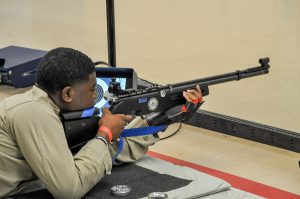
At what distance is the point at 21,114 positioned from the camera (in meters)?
2.58

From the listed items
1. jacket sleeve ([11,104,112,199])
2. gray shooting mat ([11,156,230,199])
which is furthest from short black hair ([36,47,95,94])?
gray shooting mat ([11,156,230,199])

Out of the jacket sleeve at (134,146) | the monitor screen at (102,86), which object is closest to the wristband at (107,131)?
the jacket sleeve at (134,146)

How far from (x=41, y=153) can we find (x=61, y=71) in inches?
14.4

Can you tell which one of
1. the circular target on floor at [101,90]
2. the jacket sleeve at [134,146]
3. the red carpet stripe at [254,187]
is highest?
the circular target on floor at [101,90]

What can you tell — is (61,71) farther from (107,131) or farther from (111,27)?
(111,27)

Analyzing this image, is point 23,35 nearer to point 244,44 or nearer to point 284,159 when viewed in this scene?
point 244,44

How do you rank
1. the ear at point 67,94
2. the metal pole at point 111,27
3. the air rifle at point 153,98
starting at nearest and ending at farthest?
the ear at point 67,94, the air rifle at point 153,98, the metal pole at point 111,27

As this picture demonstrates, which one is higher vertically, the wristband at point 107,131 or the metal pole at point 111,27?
the metal pole at point 111,27

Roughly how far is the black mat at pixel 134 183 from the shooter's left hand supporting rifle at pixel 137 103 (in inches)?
10.1

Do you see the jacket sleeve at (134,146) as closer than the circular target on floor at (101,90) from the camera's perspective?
Yes

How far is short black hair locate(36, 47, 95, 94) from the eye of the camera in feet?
8.75

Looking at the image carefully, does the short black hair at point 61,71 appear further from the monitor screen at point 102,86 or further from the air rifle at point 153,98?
the monitor screen at point 102,86

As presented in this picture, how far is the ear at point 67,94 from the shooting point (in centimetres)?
269

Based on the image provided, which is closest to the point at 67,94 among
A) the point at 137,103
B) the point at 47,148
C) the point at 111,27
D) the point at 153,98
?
the point at 47,148
